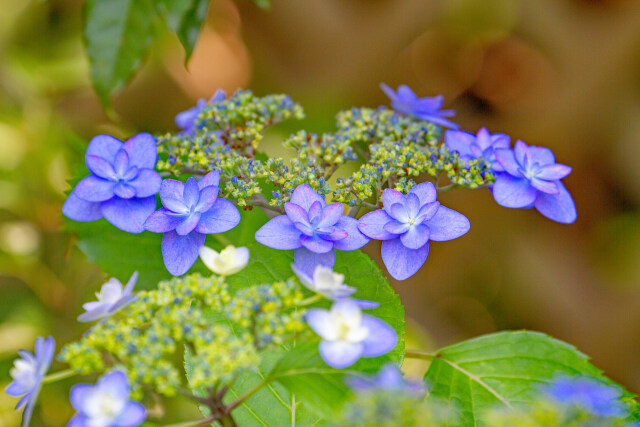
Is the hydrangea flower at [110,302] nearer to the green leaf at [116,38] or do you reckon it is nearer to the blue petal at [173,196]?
the blue petal at [173,196]

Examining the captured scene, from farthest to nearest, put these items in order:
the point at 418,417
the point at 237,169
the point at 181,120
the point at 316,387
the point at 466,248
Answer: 1. the point at 466,248
2. the point at 181,120
3. the point at 237,169
4. the point at 316,387
5. the point at 418,417

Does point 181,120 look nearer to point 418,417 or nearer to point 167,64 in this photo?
point 418,417

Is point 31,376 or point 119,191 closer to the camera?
point 31,376

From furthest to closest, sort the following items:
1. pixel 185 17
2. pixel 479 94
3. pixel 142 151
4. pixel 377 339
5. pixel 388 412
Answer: pixel 479 94 < pixel 185 17 < pixel 142 151 < pixel 377 339 < pixel 388 412

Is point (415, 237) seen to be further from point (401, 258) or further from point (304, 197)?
point (304, 197)

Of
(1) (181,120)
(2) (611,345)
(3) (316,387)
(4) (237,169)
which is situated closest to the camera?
(3) (316,387)

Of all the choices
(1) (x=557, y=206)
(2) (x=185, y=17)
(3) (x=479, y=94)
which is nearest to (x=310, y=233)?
(1) (x=557, y=206)

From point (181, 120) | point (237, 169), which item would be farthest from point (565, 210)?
point (181, 120)
